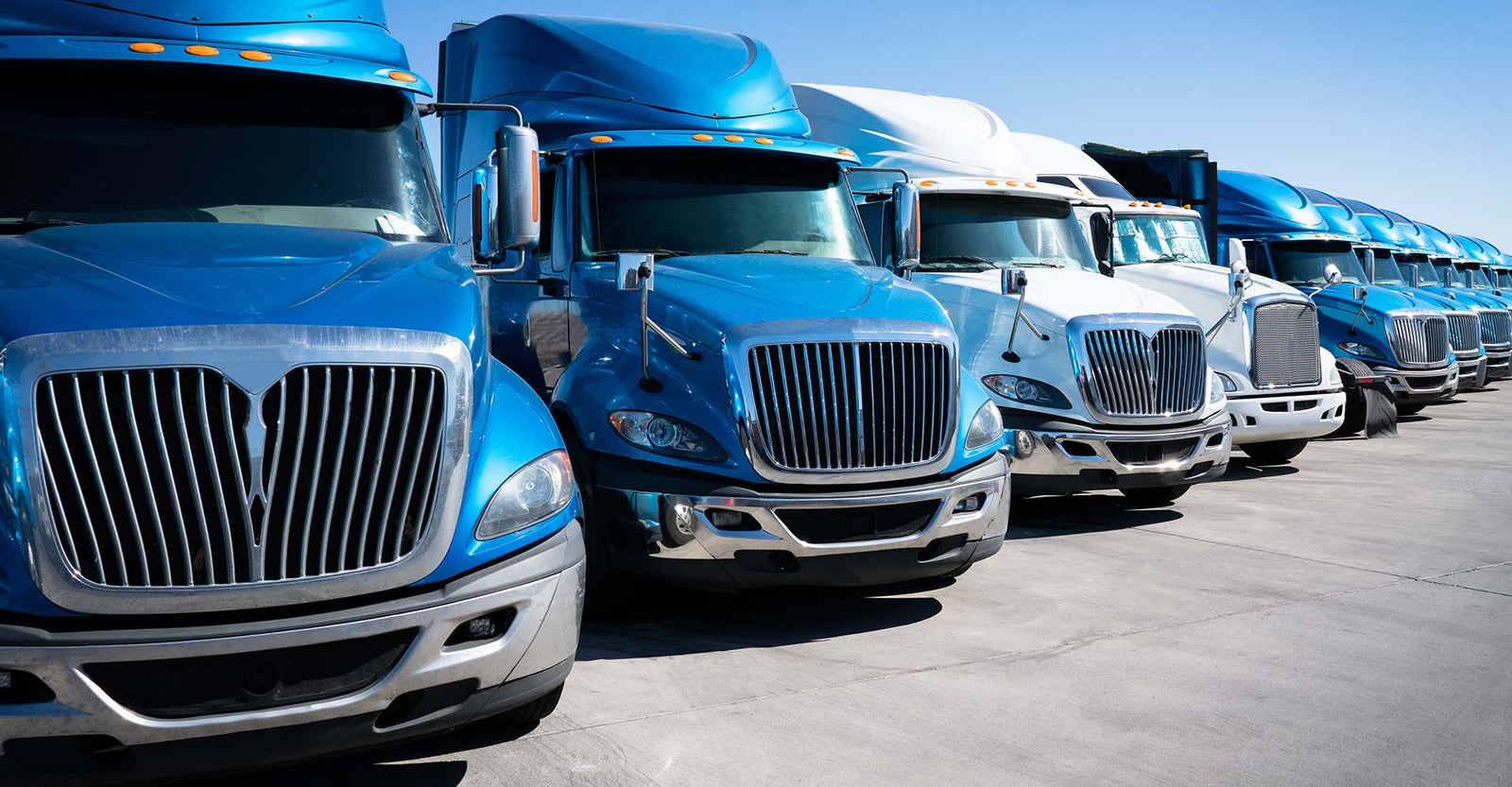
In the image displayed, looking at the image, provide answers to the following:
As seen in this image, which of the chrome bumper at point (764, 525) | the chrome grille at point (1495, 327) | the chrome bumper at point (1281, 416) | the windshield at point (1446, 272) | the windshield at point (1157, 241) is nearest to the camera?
the chrome bumper at point (764, 525)

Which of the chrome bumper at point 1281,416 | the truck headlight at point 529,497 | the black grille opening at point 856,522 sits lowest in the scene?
the chrome bumper at point 1281,416

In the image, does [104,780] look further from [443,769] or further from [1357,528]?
[1357,528]

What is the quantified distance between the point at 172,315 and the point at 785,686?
2809mm

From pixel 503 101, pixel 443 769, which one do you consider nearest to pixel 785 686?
pixel 443 769

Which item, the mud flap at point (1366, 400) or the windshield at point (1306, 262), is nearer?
the mud flap at point (1366, 400)

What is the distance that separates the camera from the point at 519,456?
13.0ft

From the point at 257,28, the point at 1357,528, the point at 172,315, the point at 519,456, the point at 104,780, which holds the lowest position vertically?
the point at 1357,528

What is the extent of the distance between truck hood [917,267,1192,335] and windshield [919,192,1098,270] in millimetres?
267

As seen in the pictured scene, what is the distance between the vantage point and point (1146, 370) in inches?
344

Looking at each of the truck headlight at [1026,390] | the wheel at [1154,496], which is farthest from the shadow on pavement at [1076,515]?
the truck headlight at [1026,390]

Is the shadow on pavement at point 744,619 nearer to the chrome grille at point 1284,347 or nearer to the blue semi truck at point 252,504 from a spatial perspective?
the blue semi truck at point 252,504

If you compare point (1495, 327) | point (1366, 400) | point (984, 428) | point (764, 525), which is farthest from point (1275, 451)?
point (1495, 327)

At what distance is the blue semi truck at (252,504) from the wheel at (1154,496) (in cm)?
667

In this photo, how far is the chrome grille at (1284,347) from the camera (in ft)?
37.0
